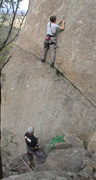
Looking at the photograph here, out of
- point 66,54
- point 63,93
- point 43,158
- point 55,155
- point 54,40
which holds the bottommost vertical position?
point 43,158

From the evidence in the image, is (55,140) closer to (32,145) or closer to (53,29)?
(32,145)

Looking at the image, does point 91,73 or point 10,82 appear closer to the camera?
point 91,73

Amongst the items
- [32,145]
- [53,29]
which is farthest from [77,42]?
[32,145]

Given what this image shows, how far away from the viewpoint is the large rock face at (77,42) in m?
6.68

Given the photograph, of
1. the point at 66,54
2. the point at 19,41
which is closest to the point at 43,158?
the point at 66,54

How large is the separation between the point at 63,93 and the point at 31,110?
1.82 metres

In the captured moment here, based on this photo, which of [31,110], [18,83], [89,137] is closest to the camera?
[89,137]

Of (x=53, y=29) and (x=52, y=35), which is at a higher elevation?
(x=53, y=29)

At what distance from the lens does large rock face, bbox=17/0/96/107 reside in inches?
263

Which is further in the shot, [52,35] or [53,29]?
[52,35]

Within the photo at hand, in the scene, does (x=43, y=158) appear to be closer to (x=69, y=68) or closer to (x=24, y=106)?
(x=24, y=106)

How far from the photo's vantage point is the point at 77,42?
23.3 ft

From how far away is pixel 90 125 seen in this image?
6.46 m

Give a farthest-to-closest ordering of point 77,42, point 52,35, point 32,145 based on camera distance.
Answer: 1. point 52,35
2. point 77,42
3. point 32,145
